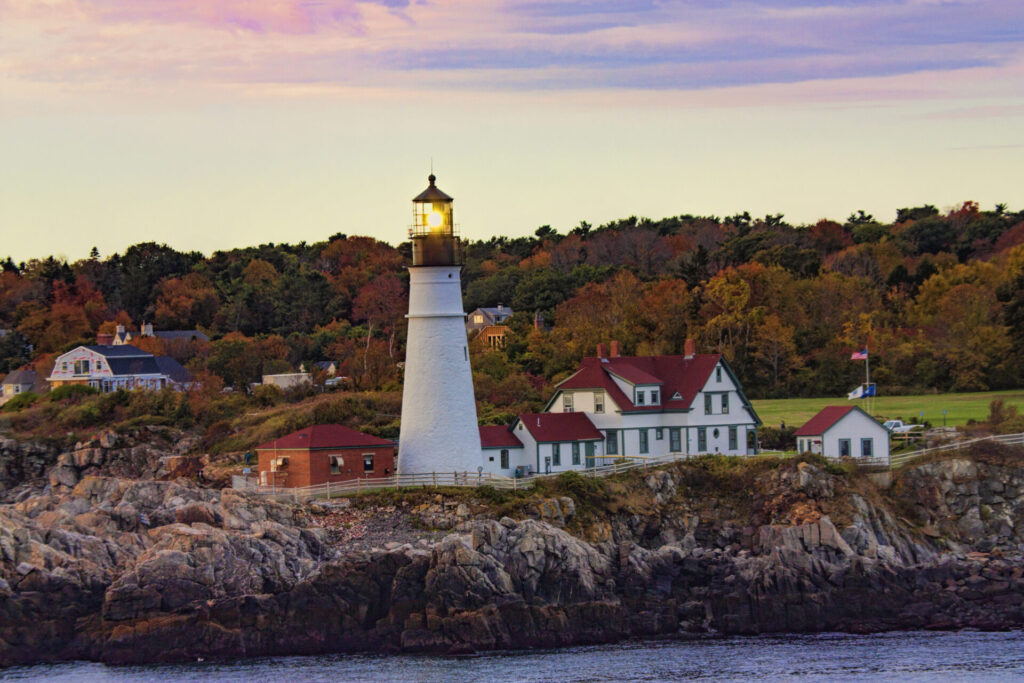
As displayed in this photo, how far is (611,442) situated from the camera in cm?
4384

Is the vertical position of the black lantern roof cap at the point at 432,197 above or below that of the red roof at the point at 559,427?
above

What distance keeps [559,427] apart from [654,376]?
3880 mm

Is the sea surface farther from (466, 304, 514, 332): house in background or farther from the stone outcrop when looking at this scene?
(466, 304, 514, 332): house in background

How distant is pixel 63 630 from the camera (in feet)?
110

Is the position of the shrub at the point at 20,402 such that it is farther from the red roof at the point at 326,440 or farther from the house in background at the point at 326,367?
the red roof at the point at 326,440

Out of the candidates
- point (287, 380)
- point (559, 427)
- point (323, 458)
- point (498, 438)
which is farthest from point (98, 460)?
point (559, 427)

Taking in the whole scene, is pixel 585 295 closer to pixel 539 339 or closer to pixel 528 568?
pixel 539 339

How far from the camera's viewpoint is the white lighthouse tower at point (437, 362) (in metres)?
40.3

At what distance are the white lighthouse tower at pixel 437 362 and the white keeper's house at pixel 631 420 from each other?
232cm

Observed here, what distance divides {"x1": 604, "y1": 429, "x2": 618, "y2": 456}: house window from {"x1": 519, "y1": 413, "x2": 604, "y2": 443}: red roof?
0.85ft

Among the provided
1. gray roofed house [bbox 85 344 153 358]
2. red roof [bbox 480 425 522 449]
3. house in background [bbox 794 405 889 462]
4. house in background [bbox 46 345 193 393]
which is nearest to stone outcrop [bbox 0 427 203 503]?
red roof [bbox 480 425 522 449]

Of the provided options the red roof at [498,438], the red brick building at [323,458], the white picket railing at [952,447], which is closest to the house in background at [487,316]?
the red roof at [498,438]

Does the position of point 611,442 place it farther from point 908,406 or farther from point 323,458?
point 908,406

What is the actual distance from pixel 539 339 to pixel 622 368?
52.0ft
